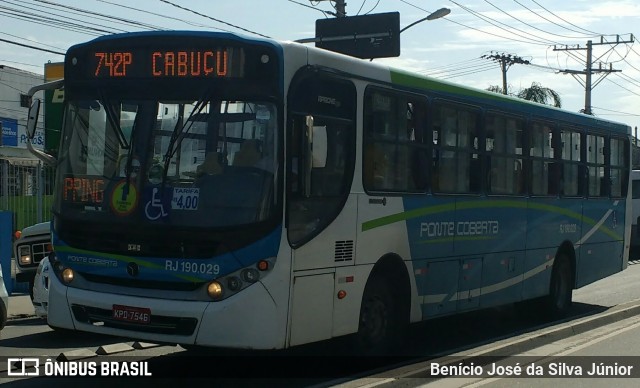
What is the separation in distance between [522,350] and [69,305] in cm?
505

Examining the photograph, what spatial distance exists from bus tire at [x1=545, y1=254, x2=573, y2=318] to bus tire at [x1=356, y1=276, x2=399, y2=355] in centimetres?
524

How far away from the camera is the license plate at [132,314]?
313 inches

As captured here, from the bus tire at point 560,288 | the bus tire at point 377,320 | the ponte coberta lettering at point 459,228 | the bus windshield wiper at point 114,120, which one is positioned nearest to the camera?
the bus windshield wiper at point 114,120

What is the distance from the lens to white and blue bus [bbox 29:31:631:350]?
26.0 feet

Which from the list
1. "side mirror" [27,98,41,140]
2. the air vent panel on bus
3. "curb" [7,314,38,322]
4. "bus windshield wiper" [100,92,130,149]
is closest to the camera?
"bus windshield wiper" [100,92,130,149]

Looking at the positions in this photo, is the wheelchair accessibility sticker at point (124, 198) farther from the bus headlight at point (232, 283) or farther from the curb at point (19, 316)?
the curb at point (19, 316)

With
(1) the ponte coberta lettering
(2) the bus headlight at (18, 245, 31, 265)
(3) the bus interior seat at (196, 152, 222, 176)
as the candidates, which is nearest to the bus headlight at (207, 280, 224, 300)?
(3) the bus interior seat at (196, 152, 222, 176)

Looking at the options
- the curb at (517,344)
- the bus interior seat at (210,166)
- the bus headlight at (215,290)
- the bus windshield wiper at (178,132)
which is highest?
the bus windshield wiper at (178,132)

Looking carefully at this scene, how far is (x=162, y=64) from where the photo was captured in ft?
27.4

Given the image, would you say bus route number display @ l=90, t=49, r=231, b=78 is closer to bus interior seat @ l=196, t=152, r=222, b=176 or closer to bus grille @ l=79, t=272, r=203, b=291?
bus interior seat @ l=196, t=152, r=222, b=176

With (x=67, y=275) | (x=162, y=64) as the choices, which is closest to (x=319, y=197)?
(x=162, y=64)

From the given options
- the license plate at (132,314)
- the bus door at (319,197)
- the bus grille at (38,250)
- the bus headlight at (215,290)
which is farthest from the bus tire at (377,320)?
the bus grille at (38,250)

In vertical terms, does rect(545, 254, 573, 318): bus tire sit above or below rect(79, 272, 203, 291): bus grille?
below

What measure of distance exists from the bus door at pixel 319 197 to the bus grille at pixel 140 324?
3.10 feet
